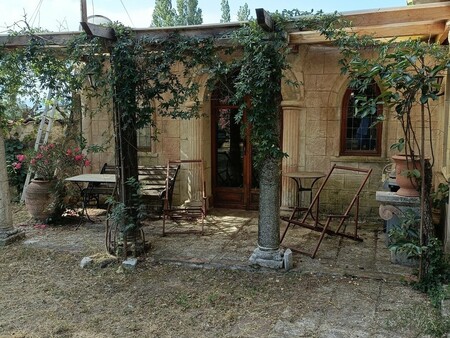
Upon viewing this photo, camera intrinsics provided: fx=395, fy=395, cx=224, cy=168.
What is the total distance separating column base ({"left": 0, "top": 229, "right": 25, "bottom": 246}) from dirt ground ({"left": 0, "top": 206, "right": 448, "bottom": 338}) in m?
0.64

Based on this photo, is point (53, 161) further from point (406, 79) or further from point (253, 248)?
point (406, 79)

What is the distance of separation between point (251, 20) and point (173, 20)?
22416mm

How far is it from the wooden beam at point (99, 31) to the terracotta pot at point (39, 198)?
2.96 metres

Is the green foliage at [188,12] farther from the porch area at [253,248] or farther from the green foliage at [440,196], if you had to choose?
the green foliage at [440,196]

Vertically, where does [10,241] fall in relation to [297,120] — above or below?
below

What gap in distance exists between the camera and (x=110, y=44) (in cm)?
433

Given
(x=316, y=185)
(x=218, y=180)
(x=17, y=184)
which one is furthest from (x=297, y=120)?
(x=17, y=184)

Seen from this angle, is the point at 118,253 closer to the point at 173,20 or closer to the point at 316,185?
the point at 316,185

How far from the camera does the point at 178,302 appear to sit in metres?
3.58

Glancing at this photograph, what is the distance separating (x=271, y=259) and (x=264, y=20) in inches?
95.9

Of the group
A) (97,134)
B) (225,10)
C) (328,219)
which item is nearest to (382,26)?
(328,219)

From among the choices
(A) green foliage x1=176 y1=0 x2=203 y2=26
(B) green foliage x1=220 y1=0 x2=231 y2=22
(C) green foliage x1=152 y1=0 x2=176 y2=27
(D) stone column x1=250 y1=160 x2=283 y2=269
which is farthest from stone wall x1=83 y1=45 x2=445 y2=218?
(B) green foliage x1=220 y1=0 x2=231 y2=22

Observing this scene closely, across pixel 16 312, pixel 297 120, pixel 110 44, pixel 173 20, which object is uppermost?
pixel 173 20

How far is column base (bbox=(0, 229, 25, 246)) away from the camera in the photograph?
207 inches
